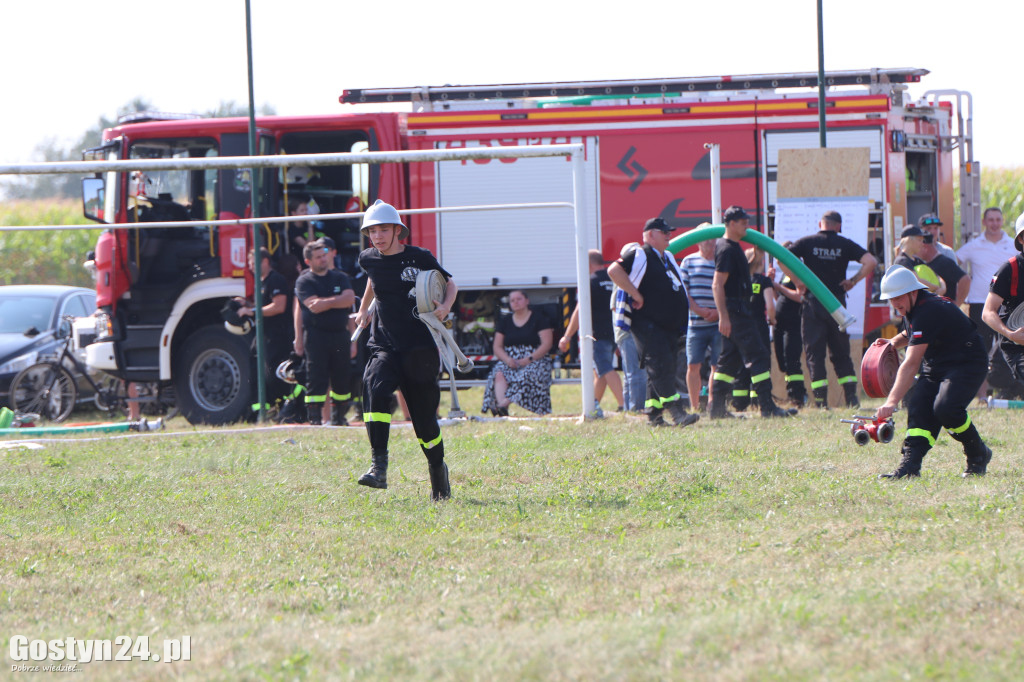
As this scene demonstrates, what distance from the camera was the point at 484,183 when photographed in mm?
13836

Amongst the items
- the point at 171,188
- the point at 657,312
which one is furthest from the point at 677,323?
the point at 171,188

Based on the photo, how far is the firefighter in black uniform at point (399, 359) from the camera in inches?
291

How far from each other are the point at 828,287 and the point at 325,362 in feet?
16.0

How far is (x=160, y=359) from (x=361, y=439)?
3.70m

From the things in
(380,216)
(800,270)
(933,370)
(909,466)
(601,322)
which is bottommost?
(909,466)

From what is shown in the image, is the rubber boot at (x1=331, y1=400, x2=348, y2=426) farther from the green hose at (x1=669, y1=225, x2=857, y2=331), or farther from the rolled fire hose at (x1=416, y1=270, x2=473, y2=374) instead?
the rolled fire hose at (x1=416, y1=270, x2=473, y2=374)

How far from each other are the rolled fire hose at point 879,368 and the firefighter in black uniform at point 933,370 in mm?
88

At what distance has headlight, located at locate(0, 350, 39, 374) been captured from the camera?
48.4 ft

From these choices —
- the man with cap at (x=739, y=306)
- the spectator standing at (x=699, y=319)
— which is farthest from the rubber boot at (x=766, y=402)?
the spectator standing at (x=699, y=319)

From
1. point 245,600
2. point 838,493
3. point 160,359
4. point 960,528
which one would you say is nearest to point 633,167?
point 160,359

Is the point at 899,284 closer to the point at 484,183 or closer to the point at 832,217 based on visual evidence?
the point at 832,217

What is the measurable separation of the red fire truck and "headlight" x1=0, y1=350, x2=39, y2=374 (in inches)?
76.7

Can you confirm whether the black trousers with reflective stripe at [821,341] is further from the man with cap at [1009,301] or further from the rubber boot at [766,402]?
the man with cap at [1009,301]

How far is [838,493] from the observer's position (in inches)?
269
